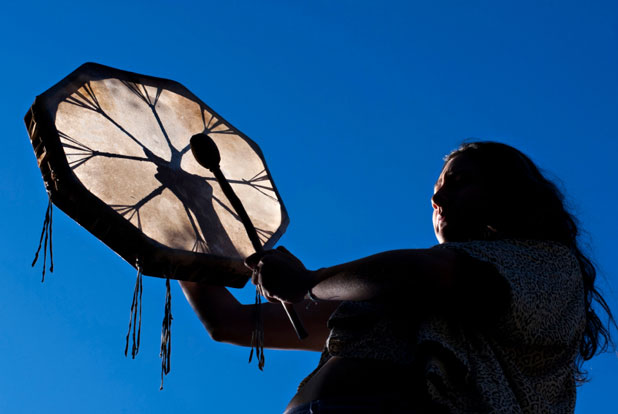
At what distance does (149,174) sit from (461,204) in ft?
3.18

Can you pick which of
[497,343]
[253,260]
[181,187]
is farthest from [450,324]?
Answer: [181,187]

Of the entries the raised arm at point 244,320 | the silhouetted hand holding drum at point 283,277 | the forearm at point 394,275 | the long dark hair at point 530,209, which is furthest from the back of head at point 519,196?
the raised arm at point 244,320

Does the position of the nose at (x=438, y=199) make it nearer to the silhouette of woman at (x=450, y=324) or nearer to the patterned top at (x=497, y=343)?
the silhouette of woman at (x=450, y=324)

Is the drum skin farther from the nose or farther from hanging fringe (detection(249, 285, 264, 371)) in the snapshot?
the nose

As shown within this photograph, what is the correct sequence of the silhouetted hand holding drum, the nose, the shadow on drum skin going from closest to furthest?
the silhouetted hand holding drum, the nose, the shadow on drum skin

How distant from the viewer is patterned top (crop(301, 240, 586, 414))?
5.00 ft

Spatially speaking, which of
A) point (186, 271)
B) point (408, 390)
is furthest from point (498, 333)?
point (186, 271)

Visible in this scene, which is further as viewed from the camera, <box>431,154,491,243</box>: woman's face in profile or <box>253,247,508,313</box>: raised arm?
<box>431,154,491,243</box>: woman's face in profile

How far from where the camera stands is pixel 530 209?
195 centimetres

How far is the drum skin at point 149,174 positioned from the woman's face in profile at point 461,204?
64cm

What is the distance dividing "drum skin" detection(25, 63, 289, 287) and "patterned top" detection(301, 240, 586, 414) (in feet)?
2.04

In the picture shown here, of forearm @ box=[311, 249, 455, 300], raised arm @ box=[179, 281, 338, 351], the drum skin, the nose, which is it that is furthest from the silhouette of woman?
raised arm @ box=[179, 281, 338, 351]

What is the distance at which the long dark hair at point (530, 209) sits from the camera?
190 cm

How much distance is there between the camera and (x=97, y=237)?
2.05 m
